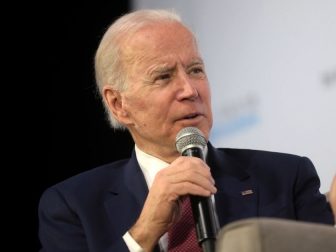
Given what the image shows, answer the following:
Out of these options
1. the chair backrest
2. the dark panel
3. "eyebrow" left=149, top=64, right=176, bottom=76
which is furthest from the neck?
the dark panel

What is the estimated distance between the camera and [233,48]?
2713 mm

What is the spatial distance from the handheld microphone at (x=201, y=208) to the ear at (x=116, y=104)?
461 millimetres

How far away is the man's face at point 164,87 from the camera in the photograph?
6.45 ft

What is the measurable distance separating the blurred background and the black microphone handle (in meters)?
0.83

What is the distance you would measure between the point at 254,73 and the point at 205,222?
3.91 feet

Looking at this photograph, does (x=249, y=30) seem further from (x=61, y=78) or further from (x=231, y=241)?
(x=231, y=241)

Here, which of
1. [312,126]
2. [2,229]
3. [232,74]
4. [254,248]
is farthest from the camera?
[2,229]

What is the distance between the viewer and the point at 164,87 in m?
2.03

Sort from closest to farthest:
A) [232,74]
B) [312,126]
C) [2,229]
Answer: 1. [312,126]
2. [232,74]
3. [2,229]

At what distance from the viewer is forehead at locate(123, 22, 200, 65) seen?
6.71 ft

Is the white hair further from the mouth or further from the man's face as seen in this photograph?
the mouth

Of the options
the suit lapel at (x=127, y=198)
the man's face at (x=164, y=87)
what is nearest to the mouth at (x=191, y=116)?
the man's face at (x=164, y=87)

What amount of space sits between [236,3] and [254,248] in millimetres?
2061

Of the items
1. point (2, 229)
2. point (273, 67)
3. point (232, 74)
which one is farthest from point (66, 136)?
point (273, 67)
